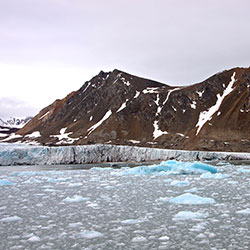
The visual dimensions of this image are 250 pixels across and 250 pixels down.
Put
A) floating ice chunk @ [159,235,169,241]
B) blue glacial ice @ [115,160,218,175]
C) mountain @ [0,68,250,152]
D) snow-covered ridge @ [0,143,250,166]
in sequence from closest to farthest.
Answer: floating ice chunk @ [159,235,169,241]
blue glacial ice @ [115,160,218,175]
snow-covered ridge @ [0,143,250,166]
mountain @ [0,68,250,152]

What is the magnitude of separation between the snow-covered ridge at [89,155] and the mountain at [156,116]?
30.2 meters

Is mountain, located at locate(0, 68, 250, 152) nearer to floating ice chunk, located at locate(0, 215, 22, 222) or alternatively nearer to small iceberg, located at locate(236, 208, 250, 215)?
small iceberg, located at locate(236, 208, 250, 215)

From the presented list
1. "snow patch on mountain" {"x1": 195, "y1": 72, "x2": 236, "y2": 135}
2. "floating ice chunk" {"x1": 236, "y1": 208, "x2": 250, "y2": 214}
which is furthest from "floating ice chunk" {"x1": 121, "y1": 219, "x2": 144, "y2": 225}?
"snow patch on mountain" {"x1": 195, "y1": 72, "x2": 236, "y2": 135}

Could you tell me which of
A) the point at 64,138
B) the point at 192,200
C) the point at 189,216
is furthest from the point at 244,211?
the point at 64,138

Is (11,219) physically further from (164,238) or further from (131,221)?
(164,238)

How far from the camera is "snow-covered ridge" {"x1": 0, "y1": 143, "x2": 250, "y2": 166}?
50812 mm

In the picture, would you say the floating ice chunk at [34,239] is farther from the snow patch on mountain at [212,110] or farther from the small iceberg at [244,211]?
the snow patch on mountain at [212,110]

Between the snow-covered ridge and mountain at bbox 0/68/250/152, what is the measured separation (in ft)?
99.2

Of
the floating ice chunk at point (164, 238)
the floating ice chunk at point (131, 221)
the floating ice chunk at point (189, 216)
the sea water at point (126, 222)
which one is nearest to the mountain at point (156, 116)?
the sea water at point (126, 222)

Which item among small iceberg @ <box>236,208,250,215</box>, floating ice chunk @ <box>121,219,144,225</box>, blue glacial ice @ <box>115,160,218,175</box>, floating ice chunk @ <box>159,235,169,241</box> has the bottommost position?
blue glacial ice @ <box>115,160,218,175</box>

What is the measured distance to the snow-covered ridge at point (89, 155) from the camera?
167 feet

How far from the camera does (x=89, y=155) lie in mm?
54750

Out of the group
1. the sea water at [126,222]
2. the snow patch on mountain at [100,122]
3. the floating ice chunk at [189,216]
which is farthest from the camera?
the snow patch on mountain at [100,122]

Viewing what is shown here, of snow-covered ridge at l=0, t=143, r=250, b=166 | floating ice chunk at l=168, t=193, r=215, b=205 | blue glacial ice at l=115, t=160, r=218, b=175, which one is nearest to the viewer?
floating ice chunk at l=168, t=193, r=215, b=205
